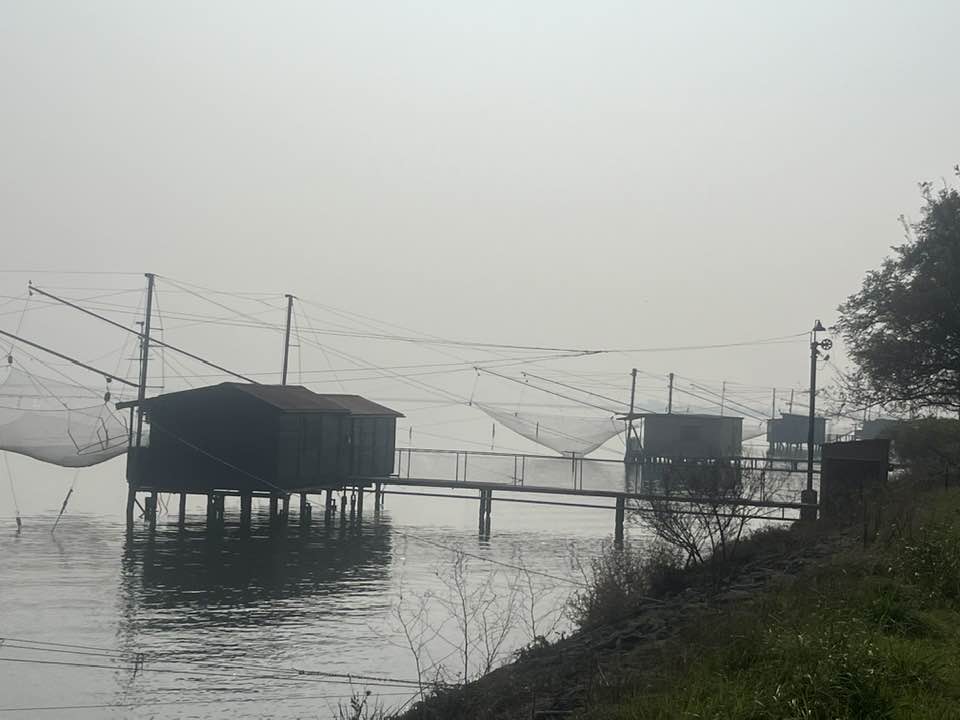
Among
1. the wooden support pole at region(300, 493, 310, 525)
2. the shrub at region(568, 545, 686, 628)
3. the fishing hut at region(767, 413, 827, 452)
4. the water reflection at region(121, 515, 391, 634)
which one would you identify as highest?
the fishing hut at region(767, 413, 827, 452)

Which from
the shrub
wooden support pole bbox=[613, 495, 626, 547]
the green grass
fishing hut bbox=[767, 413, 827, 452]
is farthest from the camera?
fishing hut bbox=[767, 413, 827, 452]

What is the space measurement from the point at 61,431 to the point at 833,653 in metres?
49.2

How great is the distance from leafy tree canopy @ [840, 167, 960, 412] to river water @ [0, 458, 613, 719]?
40.1ft

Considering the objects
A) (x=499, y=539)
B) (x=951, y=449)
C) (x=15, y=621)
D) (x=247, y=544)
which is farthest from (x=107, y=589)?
(x=951, y=449)

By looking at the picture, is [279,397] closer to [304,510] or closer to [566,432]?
[304,510]

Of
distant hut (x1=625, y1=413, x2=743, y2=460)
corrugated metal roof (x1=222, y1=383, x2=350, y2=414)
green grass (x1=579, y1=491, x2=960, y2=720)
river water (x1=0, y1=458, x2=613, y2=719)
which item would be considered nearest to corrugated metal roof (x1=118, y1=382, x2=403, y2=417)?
corrugated metal roof (x1=222, y1=383, x2=350, y2=414)

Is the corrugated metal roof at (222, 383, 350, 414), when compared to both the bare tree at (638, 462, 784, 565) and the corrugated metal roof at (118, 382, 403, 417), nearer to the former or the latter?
the corrugated metal roof at (118, 382, 403, 417)

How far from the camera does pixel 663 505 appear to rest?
29.0m

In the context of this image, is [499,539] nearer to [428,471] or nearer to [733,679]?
[428,471]

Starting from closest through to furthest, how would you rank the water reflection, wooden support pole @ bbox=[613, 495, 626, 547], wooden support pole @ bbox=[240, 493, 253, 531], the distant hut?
the water reflection, wooden support pole @ bbox=[613, 495, 626, 547], wooden support pole @ bbox=[240, 493, 253, 531], the distant hut

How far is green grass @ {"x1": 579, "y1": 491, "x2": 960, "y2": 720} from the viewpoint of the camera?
9891 mm

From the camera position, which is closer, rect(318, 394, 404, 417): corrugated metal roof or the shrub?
the shrub

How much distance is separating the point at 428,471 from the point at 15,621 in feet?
116

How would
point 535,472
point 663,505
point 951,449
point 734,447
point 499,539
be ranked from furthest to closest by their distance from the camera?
point 734,447 → point 535,472 → point 499,539 → point 951,449 → point 663,505
